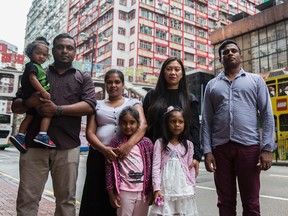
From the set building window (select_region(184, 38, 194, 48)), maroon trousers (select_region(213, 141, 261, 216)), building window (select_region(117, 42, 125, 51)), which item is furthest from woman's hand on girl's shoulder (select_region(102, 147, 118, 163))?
building window (select_region(184, 38, 194, 48))

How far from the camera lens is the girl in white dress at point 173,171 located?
9.68 feet

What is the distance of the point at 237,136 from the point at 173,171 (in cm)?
71

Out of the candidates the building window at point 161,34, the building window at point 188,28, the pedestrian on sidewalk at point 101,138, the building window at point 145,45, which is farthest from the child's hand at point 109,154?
the building window at point 188,28

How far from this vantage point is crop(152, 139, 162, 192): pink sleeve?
297cm

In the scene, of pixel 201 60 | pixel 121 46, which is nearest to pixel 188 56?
pixel 201 60

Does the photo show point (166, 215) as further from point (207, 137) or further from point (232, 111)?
point (232, 111)

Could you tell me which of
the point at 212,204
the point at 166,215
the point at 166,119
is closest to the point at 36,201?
the point at 166,215

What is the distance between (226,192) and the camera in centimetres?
316

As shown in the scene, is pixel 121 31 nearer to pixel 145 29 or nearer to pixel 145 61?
pixel 145 29

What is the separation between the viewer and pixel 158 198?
2.93m

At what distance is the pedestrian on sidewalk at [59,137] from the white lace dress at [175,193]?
85 cm

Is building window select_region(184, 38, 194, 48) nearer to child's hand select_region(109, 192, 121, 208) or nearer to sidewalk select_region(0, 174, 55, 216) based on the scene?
sidewalk select_region(0, 174, 55, 216)

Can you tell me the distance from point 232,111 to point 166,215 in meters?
1.19

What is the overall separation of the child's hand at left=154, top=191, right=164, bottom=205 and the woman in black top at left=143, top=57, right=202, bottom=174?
560 millimetres
